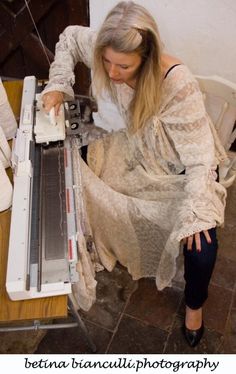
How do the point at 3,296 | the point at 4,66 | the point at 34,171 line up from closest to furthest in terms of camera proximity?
1. the point at 3,296
2. the point at 34,171
3. the point at 4,66

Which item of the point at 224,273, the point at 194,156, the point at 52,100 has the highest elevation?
the point at 52,100

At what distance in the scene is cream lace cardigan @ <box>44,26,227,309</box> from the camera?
1.17m

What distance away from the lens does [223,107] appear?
4.81 ft

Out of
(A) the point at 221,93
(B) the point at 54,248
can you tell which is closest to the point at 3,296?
(B) the point at 54,248

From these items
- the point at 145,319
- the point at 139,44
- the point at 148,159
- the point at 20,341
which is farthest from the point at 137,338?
the point at 139,44

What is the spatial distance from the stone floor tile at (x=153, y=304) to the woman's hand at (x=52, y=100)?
88cm

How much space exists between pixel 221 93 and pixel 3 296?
1023 millimetres

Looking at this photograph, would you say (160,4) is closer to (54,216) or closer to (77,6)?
(77,6)

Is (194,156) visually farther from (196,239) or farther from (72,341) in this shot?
(72,341)

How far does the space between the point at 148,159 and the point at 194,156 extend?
212mm

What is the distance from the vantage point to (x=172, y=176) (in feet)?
4.36

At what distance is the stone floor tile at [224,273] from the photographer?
5.53 ft

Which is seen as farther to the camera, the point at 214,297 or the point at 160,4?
the point at 214,297

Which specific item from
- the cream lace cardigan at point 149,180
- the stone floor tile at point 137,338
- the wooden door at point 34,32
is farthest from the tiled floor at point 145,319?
the wooden door at point 34,32
